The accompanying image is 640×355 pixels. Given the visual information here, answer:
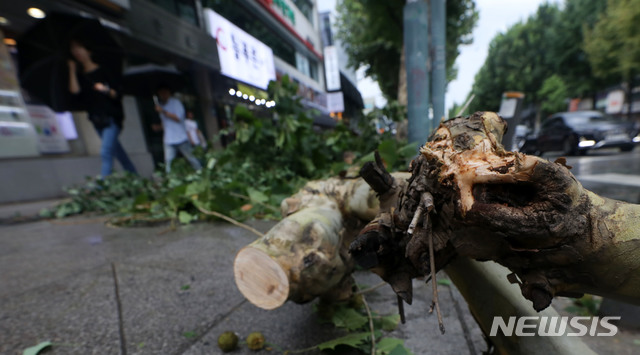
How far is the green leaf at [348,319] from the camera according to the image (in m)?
1.32

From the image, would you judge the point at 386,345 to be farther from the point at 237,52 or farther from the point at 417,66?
the point at 237,52

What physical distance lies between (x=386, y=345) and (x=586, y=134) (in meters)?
11.3

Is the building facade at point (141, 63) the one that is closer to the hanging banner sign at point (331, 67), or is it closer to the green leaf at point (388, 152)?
the green leaf at point (388, 152)

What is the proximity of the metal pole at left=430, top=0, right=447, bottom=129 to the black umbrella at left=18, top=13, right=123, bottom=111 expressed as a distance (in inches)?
260

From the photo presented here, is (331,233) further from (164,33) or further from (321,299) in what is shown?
(164,33)

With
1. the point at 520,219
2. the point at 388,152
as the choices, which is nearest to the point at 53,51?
the point at 388,152

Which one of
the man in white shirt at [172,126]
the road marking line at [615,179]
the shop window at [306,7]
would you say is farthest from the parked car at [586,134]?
the shop window at [306,7]

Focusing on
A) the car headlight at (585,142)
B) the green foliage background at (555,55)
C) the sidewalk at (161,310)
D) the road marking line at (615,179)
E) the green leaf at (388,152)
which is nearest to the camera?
the sidewalk at (161,310)

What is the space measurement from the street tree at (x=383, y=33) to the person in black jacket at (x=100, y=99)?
18.6ft

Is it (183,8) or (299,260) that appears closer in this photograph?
(299,260)

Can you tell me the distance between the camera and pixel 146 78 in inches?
272

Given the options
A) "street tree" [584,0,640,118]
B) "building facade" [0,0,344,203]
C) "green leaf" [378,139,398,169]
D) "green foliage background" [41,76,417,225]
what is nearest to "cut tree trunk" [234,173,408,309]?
"green leaf" [378,139,398,169]

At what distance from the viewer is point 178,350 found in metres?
1.21

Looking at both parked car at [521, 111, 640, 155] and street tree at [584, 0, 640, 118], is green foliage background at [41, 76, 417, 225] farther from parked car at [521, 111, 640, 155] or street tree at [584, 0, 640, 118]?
street tree at [584, 0, 640, 118]
